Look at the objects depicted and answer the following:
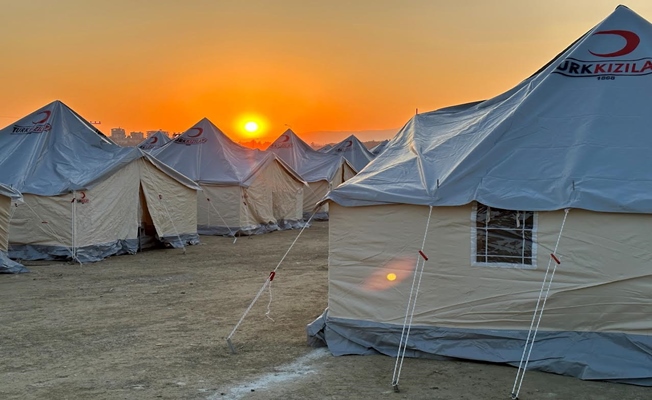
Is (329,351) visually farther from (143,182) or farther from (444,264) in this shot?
(143,182)

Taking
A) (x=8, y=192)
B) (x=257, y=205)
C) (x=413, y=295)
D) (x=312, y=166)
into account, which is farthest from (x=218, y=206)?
(x=413, y=295)

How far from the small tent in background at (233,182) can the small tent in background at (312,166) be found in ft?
9.26

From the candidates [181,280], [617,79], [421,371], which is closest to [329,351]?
[421,371]

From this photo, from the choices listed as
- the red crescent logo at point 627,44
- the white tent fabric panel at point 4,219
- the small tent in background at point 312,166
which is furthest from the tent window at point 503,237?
the small tent in background at point 312,166

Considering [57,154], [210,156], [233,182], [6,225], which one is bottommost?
[6,225]

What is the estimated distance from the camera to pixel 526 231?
739 centimetres

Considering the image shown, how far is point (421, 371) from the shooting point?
7.20 meters

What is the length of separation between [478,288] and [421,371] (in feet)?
3.73

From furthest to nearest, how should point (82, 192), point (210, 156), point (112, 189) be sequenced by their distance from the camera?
point (210, 156) < point (112, 189) < point (82, 192)

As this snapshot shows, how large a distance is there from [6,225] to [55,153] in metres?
3.61

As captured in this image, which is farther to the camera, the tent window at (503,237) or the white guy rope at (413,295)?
the white guy rope at (413,295)

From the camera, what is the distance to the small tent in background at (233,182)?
2261cm

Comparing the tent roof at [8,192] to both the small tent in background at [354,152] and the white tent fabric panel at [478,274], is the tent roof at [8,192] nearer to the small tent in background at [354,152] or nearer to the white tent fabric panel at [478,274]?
the white tent fabric panel at [478,274]

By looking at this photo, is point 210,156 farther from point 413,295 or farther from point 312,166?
point 413,295
